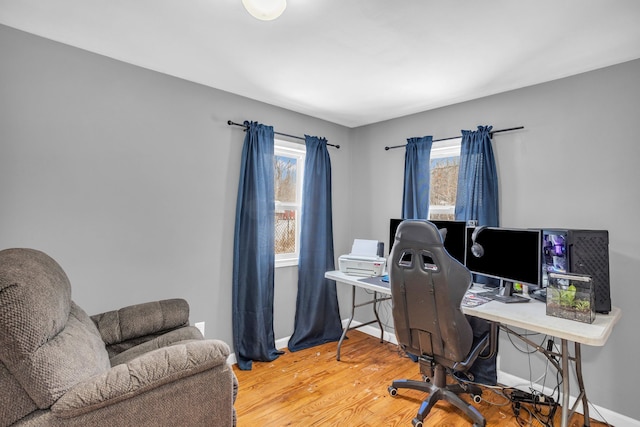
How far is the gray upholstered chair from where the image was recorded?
1.00m

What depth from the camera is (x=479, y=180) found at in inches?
104

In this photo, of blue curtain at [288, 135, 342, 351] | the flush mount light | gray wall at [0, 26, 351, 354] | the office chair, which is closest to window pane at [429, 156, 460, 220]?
blue curtain at [288, 135, 342, 351]

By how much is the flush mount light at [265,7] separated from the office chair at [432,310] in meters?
1.35

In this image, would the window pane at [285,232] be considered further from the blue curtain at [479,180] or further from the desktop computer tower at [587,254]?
the desktop computer tower at [587,254]

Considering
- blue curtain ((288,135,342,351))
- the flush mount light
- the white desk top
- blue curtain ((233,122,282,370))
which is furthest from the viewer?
blue curtain ((288,135,342,351))

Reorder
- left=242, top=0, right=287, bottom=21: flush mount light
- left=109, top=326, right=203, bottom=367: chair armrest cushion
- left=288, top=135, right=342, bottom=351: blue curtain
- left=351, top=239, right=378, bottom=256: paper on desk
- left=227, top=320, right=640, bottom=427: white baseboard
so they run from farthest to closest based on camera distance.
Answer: left=288, top=135, right=342, bottom=351: blue curtain, left=351, top=239, right=378, bottom=256: paper on desk, left=227, top=320, right=640, bottom=427: white baseboard, left=109, top=326, right=203, bottom=367: chair armrest cushion, left=242, top=0, right=287, bottom=21: flush mount light

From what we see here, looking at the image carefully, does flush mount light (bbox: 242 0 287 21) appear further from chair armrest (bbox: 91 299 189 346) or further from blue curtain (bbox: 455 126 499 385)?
blue curtain (bbox: 455 126 499 385)

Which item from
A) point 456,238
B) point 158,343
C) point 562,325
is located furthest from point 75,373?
point 456,238

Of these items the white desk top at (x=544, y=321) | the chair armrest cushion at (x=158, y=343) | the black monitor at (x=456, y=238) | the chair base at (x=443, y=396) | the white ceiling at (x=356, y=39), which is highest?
the white ceiling at (x=356, y=39)

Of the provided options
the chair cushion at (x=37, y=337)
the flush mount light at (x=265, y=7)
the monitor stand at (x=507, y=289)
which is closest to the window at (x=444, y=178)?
the monitor stand at (x=507, y=289)

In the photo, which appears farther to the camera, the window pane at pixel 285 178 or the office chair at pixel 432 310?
the window pane at pixel 285 178

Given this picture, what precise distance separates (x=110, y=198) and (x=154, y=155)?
43 centimetres

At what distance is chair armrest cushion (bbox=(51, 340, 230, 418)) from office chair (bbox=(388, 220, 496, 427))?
1.17m

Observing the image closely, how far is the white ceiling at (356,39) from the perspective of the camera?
→ 1631 mm
